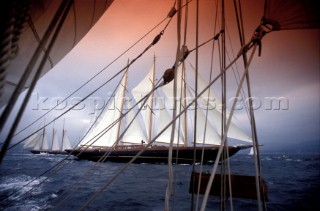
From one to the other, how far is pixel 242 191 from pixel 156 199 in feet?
13.2

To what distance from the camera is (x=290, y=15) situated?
6.21 ft

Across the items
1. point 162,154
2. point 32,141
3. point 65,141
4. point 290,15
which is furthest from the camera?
point 65,141

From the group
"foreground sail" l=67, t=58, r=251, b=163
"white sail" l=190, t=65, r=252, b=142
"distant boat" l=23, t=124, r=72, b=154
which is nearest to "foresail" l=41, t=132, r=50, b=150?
"distant boat" l=23, t=124, r=72, b=154

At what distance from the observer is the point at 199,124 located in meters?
28.3

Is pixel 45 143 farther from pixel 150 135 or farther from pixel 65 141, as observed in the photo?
pixel 150 135

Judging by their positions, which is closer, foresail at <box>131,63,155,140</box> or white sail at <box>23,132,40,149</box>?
foresail at <box>131,63,155,140</box>

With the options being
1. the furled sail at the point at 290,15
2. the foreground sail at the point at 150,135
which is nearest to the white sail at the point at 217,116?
the foreground sail at the point at 150,135

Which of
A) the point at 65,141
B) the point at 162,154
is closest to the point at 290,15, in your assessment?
the point at 162,154

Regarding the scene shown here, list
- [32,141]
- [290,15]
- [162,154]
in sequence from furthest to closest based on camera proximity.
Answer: [32,141] < [162,154] < [290,15]

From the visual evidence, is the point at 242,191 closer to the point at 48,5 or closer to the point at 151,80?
the point at 48,5

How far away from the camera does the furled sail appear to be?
1.83 metres

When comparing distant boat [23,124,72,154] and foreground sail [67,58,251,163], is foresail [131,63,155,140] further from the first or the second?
distant boat [23,124,72,154]

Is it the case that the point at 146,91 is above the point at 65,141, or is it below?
above

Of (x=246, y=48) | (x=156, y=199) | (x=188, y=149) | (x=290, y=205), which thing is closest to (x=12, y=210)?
(x=156, y=199)
